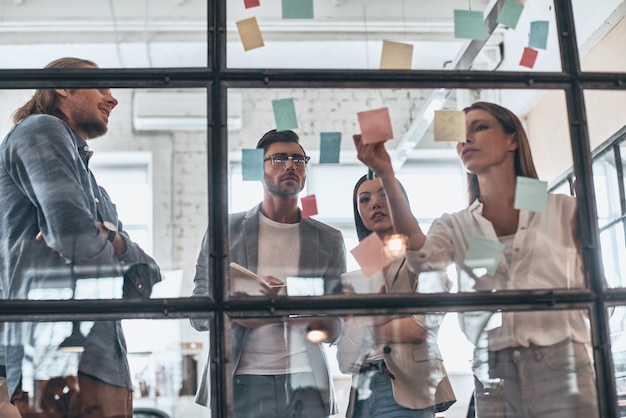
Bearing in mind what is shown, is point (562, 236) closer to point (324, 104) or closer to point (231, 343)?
point (231, 343)

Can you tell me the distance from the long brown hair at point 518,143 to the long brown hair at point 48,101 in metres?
0.80

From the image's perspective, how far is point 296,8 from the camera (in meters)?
1.80

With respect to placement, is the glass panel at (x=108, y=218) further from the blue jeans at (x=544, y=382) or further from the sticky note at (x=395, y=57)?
the blue jeans at (x=544, y=382)

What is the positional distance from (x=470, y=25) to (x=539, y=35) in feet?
0.47

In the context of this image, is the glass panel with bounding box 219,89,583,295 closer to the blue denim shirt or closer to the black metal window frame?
the black metal window frame

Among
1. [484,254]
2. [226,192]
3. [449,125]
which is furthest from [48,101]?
[484,254]

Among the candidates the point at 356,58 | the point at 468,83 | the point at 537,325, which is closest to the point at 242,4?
the point at 468,83

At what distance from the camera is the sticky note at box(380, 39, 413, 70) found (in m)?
1.76

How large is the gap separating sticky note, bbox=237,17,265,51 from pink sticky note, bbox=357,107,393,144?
0.27 m

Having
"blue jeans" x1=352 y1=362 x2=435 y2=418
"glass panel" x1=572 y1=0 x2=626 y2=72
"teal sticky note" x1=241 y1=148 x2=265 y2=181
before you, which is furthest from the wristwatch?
"glass panel" x1=572 y1=0 x2=626 y2=72

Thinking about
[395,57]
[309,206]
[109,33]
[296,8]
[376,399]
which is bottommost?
[376,399]

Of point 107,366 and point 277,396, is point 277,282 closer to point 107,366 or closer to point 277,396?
point 277,396

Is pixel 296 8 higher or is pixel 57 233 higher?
pixel 296 8

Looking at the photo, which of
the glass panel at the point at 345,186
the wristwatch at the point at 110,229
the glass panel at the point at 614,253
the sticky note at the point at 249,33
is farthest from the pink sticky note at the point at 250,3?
the glass panel at the point at 614,253
